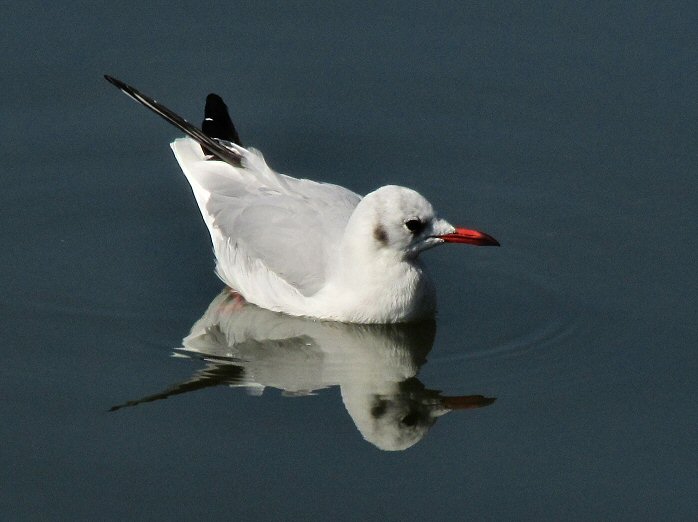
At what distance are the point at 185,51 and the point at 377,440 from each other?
14.7 feet

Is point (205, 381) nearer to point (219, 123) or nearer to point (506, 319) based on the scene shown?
point (506, 319)

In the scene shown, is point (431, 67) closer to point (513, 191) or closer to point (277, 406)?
point (513, 191)

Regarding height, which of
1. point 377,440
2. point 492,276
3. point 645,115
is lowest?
point 377,440

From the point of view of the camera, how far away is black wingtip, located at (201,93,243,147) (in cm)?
1049

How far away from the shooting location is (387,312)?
9492 millimetres

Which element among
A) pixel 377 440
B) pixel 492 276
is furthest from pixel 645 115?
pixel 377 440

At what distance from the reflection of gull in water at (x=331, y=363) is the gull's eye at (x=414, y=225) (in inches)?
29.3

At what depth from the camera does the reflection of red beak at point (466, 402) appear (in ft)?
28.3

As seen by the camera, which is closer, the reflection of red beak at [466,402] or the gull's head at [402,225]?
the reflection of red beak at [466,402]

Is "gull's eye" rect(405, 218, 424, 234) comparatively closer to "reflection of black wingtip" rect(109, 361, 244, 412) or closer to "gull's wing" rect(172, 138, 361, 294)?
"gull's wing" rect(172, 138, 361, 294)

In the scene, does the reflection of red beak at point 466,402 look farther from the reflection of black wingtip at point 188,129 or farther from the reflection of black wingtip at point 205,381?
the reflection of black wingtip at point 188,129

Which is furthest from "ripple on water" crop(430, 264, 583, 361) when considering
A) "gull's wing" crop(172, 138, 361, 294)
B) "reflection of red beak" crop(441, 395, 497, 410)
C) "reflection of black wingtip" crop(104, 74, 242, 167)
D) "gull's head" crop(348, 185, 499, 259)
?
"reflection of black wingtip" crop(104, 74, 242, 167)

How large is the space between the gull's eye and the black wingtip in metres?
1.88

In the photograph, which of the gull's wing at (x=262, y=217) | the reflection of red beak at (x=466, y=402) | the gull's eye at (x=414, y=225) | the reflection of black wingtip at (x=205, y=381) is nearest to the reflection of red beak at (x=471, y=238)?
the gull's eye at (x=414, y=225)
